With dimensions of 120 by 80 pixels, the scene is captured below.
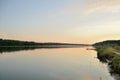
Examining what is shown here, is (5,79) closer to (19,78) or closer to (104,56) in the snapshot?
(19,78)

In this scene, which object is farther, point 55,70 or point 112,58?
point 112,58

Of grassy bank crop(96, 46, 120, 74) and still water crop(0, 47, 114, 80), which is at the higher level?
grassy bank crop(96, 46, 120, 74)

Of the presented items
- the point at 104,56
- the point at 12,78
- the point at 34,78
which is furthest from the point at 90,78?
the point at 104,56

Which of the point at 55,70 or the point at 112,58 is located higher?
the point at 112,58

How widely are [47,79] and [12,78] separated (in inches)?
173

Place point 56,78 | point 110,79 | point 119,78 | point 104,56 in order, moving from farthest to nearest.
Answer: point 104,56 → point 56,78 → point 110,79 → point 119,78

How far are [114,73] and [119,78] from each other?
4.49m

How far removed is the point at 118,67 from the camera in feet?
103

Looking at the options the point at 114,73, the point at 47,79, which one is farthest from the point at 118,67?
the point at 47,79

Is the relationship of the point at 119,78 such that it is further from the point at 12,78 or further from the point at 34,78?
the point at 12,78

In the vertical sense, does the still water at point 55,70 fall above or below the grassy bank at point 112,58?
below

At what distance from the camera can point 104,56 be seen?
2442 inches

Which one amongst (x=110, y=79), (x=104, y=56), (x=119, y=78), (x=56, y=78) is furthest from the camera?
(x=104, y=56)

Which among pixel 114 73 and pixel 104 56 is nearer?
pixel 114 73
